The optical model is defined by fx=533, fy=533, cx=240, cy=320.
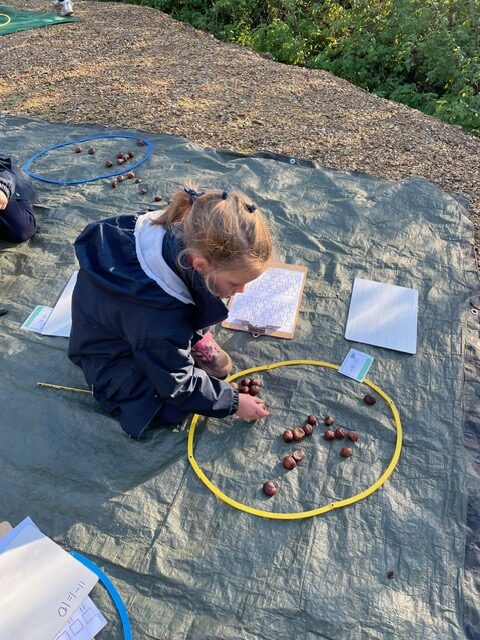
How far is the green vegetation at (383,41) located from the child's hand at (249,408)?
4330mm

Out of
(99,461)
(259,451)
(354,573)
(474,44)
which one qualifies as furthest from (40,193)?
(474,44)

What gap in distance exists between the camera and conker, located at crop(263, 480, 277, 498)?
2.44 m

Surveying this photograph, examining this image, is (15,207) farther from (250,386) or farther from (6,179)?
(250,386)

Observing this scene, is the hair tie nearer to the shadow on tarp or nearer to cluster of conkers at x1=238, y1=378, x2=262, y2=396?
cluster of conkers at x1=238, y1=378, x2=262, y2=396

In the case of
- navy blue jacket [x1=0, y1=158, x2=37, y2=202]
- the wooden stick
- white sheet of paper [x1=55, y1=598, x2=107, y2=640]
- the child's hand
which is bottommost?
white sheet of paper [x1=55, y1=598, x2=107, y2=640]

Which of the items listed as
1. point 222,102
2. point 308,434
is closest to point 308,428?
point 308,434

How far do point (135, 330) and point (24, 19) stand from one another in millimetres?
8002

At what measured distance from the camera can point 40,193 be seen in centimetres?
420

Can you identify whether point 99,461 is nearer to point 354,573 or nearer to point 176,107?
point 354,573

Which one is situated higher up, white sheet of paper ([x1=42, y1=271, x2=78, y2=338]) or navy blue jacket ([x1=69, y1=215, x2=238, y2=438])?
navy blue jacket ([x1=69, y1=215, x2=238, y2=438])

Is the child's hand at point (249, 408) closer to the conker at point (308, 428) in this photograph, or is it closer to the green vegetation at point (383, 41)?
the conker at point (308, 428)

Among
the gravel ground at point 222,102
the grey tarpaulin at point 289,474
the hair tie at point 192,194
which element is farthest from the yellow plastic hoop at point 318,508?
the gravel ground at point 222,102

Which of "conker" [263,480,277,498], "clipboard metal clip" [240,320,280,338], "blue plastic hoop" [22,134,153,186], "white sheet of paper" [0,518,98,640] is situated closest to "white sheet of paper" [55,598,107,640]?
"white sheet of paper" [0,518,98,640]

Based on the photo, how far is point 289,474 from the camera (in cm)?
253
